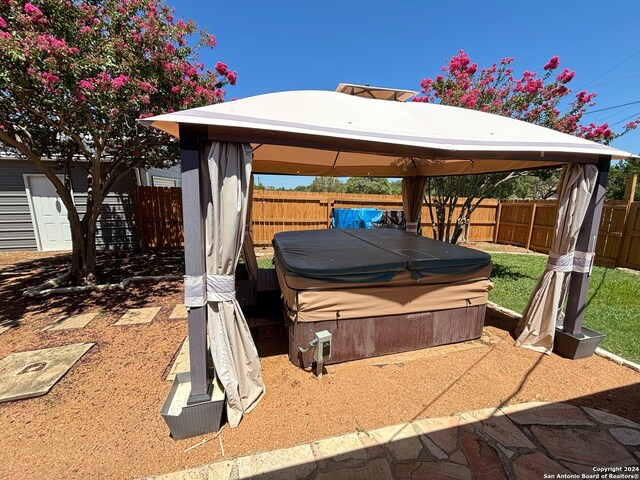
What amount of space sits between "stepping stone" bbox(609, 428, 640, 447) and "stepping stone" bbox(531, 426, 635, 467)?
0.18 ft

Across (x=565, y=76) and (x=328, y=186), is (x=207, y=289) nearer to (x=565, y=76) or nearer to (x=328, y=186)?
(x=565, y=76)

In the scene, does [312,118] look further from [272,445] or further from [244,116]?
[272,445]

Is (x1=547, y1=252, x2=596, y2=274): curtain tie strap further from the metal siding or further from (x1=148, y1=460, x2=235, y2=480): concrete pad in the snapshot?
the metal siding

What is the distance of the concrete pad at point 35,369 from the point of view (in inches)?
91.5

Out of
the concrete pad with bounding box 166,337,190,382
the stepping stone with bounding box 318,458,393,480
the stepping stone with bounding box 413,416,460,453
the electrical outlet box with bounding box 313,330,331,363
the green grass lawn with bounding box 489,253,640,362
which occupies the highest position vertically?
the electrical outlet box with bounding box 313,330,331,363

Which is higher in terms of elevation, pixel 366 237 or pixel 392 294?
pixel 366 237

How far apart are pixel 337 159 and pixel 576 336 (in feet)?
12.2

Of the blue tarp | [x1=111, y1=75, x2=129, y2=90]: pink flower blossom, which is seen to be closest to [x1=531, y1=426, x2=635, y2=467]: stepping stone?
[x1=111, y1=75, x2=129, y2=90]: pink flower blossom

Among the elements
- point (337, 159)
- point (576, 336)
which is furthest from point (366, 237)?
point (576, 336)

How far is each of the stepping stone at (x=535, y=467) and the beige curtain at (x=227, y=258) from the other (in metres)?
1.91

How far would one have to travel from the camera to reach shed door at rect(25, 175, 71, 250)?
7043 mm

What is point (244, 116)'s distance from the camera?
6.07ft

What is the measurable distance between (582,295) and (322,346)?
2852 millimetres

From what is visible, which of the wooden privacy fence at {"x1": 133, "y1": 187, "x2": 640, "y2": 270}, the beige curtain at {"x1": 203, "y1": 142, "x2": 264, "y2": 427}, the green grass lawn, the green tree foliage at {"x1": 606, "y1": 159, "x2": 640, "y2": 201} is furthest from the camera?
the green tree foliage at {"x1": 606, "y1": 159, "x2": 640, "y2": 201}
